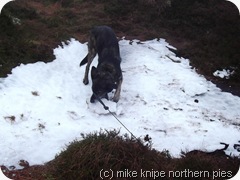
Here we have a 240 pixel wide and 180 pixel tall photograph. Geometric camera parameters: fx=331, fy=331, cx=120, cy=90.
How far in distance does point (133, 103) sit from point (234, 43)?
17.3ft

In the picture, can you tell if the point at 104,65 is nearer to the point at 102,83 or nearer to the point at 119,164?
the point at 102,83

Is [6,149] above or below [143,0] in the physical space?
below

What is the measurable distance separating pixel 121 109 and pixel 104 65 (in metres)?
1.41

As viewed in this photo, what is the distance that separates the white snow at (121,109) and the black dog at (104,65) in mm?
387

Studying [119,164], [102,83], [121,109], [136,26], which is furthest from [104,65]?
[136,26]

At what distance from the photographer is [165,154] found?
7.02 metres

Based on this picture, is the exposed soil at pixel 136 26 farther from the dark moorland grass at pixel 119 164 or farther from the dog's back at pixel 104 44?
the dark moorland grass at pixel 119 164

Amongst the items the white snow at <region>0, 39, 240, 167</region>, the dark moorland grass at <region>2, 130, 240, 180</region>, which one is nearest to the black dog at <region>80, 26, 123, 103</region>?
the white snow at <region>0, 39, 240, 167</region>

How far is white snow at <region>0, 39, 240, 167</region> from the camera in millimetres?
7664

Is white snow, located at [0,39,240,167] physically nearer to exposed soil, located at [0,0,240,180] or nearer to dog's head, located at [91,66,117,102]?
dog's head, located at [91,66,117,102]

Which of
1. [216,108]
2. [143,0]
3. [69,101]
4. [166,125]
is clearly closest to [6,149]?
[69,101]

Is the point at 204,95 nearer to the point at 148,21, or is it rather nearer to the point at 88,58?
the point at 88,58

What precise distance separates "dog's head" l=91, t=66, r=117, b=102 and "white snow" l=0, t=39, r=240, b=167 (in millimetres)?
338

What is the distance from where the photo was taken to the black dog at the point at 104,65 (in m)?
9.28
